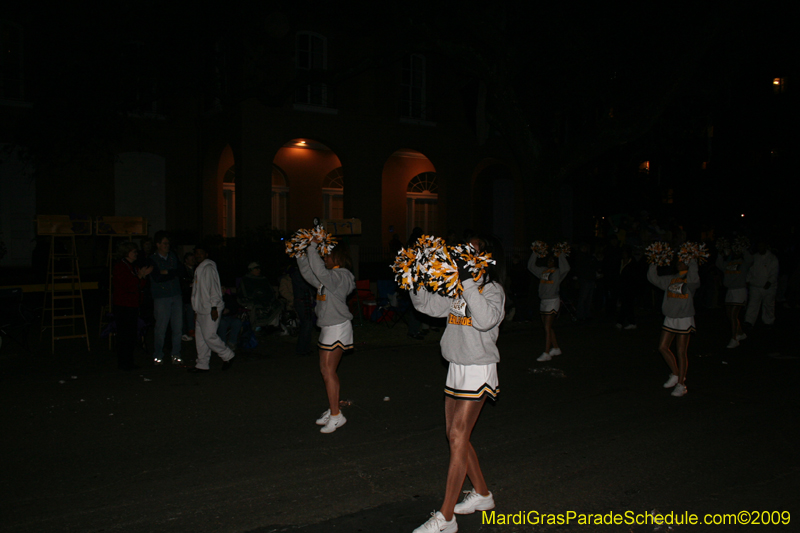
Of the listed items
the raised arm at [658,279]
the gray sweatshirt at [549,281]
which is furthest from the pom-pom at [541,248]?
the raised arm at [658,279]

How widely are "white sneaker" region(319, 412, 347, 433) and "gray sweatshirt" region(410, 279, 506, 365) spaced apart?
2.14 m

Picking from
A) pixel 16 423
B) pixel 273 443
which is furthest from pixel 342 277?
pixel 16 423

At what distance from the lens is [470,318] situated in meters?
3.90

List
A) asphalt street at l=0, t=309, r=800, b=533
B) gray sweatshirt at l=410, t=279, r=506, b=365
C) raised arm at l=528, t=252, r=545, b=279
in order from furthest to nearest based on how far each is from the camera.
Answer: raised arm at l=528, t=252, r=545, b=279 → asphalt street at l=0, t=309, r=800, b=533 → gray sweatshirt at l=410, t=279, r=506, b=365

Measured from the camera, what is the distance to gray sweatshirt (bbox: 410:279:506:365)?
12.4ft

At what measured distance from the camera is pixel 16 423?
19.1 feet

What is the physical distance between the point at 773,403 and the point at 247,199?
50.7 ft

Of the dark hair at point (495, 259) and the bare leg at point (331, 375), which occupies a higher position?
the dark hair at point (495, 259)

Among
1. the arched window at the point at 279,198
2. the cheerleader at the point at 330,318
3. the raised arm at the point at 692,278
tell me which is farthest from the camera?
the arched window at the point at 279,198

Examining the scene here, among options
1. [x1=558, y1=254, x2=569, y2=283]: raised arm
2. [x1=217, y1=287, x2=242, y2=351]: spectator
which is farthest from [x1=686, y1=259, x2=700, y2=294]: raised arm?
[x1=217, y1=287, x2=242, y2=351]: spectator

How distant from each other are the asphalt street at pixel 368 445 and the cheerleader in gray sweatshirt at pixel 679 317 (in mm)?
353

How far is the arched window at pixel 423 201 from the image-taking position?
24.7 meters

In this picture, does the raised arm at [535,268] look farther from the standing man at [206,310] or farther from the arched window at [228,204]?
the arched window at [228,204]

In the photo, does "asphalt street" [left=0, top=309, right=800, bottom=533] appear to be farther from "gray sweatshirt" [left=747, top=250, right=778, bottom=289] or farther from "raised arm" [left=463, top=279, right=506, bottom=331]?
"gray sweatshirt" [left=747, top=250, right=778, bottom=289]
